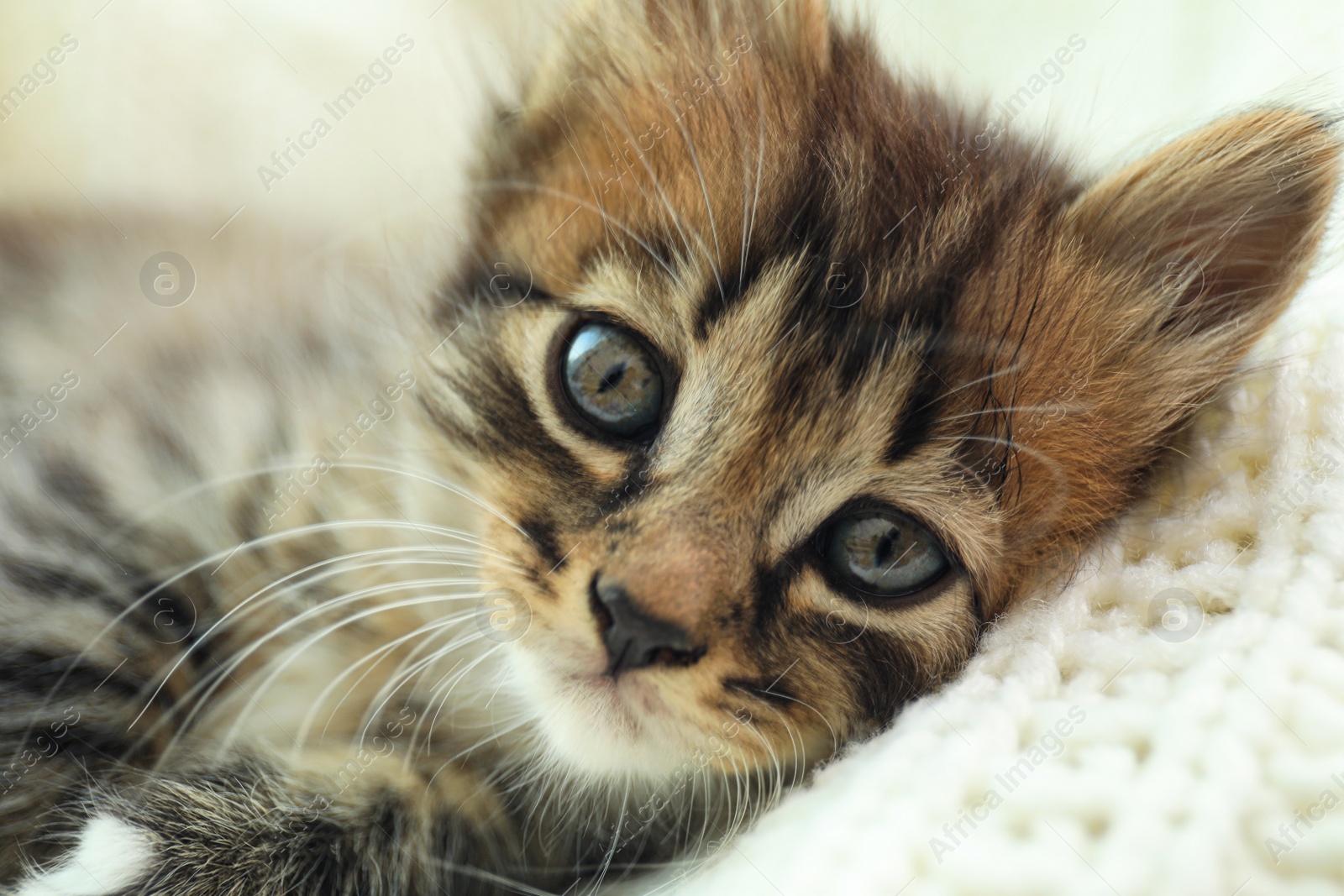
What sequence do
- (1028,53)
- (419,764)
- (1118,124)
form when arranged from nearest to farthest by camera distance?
1. (419,764)
2. (1118,124)
3. (1028,53)

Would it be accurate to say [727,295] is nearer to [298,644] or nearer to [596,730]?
[596,730]

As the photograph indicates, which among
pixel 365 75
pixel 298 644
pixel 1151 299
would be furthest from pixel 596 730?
pixel 365 75

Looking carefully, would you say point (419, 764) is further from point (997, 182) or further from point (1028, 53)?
point (1028, 53)

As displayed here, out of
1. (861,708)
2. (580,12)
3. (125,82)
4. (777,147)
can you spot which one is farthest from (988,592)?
(125,82)

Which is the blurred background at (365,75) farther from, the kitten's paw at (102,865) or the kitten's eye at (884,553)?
the kitten's paw at (102,865)

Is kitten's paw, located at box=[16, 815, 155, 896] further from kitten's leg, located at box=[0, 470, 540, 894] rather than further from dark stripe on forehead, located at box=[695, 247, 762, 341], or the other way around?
dark stripe on forehead, located at box=[695, 247, 762, 341]

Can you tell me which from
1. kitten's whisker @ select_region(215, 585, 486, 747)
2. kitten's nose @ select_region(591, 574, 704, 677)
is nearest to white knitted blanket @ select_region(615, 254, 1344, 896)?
kitten's nose @ select_region(591, 574, 704, 677)

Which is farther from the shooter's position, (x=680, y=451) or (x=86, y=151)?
(x=86, y=151)
